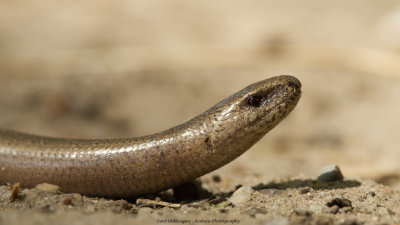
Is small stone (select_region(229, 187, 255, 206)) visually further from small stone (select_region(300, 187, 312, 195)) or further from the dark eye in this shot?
the dark eye

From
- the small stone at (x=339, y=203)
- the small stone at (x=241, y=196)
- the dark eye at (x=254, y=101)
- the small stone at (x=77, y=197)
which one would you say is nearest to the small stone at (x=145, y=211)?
the small stone at (x=77, y=197)

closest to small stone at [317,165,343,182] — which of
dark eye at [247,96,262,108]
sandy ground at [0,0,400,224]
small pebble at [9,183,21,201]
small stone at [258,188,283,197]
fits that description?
sandy ground at [0,0,400,224]

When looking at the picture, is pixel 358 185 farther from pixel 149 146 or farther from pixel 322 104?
pixel 322 104

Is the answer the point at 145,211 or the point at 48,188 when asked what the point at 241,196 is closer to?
the point at 145,211

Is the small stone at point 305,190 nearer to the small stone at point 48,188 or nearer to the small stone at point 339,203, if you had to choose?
the small stone at point 339,203

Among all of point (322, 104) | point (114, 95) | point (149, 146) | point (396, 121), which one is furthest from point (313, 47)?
point (149, 146)

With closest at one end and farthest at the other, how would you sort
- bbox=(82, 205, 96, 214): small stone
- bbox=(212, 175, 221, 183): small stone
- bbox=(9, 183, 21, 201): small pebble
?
bbox=(82, 205, 96, 214): small stone < bbox=(9, 183, 21, 201): small pebble < bbox=(212, 175, 221, 183): small stone

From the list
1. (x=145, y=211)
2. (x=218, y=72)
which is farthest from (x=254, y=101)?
(x=218, y=72)
